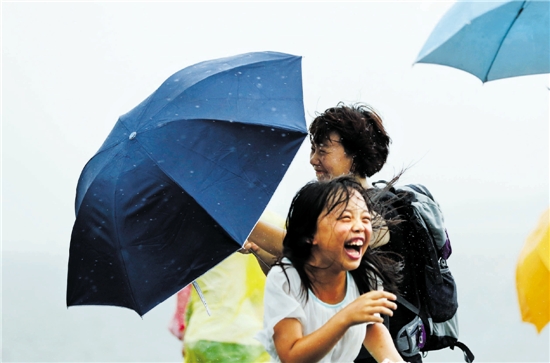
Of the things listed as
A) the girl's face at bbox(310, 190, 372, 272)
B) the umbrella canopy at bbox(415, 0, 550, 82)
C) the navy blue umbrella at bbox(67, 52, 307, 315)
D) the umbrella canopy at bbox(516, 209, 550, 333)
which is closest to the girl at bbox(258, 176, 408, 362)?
the girl's face at bbox(310, 190, 372, 272)

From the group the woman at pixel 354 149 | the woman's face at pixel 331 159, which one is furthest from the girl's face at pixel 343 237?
the woman's face at pixel 331 159

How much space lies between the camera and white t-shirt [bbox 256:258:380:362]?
10.5 ft

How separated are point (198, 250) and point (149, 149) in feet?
1.53

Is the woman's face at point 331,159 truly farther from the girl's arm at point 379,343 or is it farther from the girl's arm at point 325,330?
the girl's arm at point 325,330

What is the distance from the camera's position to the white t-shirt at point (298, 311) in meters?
3.20

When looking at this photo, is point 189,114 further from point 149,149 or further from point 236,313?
point 236,313

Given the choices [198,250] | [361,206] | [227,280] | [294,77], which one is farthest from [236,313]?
[361,206]

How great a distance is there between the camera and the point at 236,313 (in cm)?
471

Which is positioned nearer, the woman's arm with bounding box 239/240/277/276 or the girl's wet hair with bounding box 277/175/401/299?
the girl's wet hair with bounding box 277/175/401/299

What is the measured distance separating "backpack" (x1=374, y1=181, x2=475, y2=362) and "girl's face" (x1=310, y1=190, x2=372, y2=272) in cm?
68

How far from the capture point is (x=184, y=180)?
3.84 metres

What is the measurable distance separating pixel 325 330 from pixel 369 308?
0.57 ft

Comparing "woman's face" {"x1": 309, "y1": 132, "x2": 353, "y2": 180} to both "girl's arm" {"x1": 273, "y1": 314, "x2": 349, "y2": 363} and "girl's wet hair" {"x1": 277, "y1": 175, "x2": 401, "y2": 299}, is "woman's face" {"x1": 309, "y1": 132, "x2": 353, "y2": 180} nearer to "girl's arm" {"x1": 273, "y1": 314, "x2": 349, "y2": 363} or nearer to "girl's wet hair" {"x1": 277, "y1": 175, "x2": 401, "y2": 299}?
"girl's wet hair" {"x1": 277, "y1": 175, "x2": 401, "y2": 299}

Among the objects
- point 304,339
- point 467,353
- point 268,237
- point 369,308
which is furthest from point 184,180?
point 467,353
